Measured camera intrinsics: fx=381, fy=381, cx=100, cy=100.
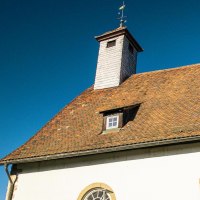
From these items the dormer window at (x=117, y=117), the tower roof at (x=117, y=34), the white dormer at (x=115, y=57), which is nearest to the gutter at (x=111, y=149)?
the dormer window at (x=117, y=117)

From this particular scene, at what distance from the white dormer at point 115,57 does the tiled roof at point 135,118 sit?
631mm

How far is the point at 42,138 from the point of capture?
16.5 meters

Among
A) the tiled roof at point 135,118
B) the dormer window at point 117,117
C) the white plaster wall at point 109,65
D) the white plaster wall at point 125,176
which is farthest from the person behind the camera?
the white plaster wall at point 109,65

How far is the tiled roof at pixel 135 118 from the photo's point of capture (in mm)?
13789

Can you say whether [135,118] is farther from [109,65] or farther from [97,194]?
[109,65]

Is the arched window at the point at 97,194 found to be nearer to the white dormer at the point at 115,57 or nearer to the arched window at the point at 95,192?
the arched window at the point at 95,192

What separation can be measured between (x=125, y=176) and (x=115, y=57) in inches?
360

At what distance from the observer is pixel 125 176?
13.4 meters

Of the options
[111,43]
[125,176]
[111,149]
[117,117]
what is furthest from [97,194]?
[111,43]

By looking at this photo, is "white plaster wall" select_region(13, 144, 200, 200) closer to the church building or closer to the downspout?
the church building

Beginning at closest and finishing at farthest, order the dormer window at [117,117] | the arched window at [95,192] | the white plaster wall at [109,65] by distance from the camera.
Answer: the arched window at [95,192] < the dormer window at [117,117] < the white plaster wall at [109,65]

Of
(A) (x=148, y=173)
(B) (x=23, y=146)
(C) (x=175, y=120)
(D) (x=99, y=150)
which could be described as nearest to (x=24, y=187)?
(B) (x=23, y=146)

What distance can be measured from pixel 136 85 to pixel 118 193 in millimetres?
7051

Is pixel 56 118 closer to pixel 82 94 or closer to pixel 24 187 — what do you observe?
pixel 82 94
